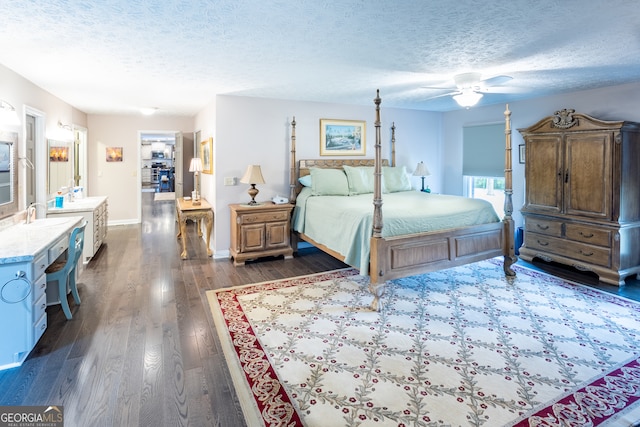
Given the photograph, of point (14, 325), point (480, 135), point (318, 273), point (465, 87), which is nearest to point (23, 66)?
point (14, 325)

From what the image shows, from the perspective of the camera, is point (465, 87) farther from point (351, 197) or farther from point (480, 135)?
point (480, 135)

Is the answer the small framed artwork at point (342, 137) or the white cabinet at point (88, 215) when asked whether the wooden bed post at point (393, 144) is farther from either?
the white cabinet at point (88, 215)

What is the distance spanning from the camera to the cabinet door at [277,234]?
5.20 metres

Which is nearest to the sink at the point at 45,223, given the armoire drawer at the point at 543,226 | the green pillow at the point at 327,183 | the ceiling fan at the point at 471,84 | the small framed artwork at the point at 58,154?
the small framed artwork at the point at 58,154

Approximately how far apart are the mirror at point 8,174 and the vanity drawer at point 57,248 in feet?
2.09

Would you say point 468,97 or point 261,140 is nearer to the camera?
point 468,97

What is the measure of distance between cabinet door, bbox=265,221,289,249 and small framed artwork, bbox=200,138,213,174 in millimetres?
1400

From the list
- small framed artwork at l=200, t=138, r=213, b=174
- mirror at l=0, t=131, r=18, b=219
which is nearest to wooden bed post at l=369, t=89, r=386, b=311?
small framed artwork at l=200, t=138, r=213, b=174

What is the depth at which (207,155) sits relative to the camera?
19.7ft

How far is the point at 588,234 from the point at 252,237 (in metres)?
4.31

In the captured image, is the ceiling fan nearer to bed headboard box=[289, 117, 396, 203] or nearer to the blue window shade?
A: the blue window shade

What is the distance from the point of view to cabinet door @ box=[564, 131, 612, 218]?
4.29 m

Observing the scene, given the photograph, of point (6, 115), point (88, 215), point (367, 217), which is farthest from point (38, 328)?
point (367, 217)

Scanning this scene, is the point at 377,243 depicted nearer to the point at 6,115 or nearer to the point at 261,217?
the point at 261,217
